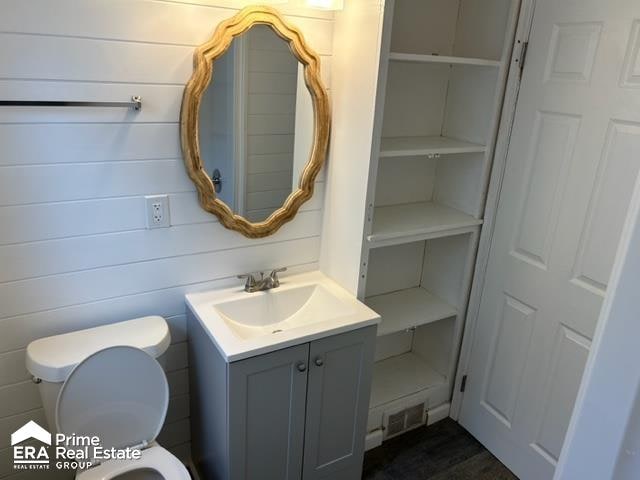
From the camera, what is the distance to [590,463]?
1.49ft

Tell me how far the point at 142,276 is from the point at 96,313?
0.68 ft

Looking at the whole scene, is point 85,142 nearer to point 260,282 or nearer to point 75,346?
point 75,346

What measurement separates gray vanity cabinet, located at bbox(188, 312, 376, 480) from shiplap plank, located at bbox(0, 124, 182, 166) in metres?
0.66

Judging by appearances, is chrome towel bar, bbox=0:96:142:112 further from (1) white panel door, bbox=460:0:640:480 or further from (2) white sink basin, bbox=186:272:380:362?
(1) white panel door, bbox=460:0:640:480

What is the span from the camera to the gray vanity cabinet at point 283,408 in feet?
5.35

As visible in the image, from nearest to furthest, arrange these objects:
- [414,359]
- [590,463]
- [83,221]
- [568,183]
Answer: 1. [590,463]
2. [83,221]
3. [568,183]
4. [414,359]

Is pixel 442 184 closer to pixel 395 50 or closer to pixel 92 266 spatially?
pixel 395 50

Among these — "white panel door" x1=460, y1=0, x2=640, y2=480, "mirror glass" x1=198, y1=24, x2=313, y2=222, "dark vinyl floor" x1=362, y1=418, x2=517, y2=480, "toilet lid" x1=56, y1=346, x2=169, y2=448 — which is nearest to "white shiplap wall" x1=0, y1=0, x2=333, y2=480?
"mirror glass" x1=198, y1=24, x2=313, y2=222

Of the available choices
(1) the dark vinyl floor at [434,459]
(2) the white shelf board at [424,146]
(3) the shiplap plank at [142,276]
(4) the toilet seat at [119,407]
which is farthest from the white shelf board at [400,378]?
(2) the white shelf board at [424,146]

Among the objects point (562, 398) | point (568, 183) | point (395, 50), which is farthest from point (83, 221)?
point (562, 398)

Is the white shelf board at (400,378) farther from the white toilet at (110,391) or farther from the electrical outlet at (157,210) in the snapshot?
the electrical outlet at (157,210)

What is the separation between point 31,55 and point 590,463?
5.45 feet

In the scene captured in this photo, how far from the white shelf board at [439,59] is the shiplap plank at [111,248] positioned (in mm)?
806

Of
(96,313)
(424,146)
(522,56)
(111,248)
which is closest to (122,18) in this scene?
(111,248)
